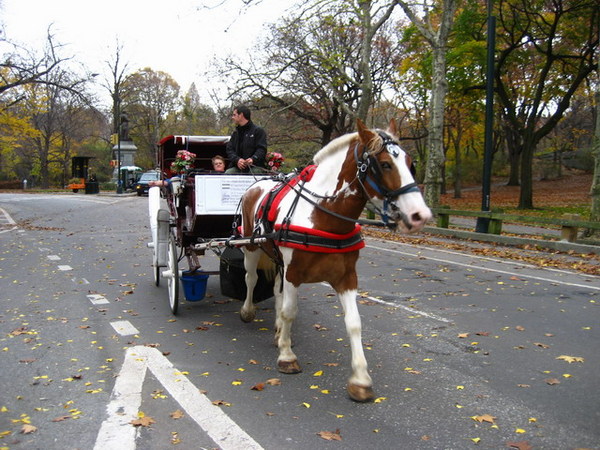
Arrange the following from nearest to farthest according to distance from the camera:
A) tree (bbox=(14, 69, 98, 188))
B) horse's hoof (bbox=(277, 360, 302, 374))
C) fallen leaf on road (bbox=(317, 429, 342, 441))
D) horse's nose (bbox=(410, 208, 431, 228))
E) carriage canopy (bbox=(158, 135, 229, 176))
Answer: fallen leaf on road (bbox=(317, 429, 342, 441))
horse's nose (bbox=(410, 208, 431, 228))
horse's hoof (bbox=(277, 360, 302, 374))
carriage canopy (bbox=(158, 135, 229, 176))
tree (bbox=(14, 69, 98, 188))

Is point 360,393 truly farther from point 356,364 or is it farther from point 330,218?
point 330,218

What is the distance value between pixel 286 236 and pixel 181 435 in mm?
1812

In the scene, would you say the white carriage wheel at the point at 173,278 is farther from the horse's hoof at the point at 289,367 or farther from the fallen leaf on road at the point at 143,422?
the fallen leaf on road at the point at 143,422

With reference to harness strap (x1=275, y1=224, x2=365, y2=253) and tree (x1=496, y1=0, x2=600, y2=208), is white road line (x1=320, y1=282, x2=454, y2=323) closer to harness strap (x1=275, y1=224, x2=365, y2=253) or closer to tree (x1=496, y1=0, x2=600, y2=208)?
harness strap (x1=275, y1=224, x2=365, y2=253)

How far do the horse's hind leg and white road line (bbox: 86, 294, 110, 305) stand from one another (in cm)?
237

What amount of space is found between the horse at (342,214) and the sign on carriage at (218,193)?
5.51ft

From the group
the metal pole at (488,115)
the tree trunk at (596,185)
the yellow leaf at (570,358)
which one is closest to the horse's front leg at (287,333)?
the yellow leaf at (570,358)

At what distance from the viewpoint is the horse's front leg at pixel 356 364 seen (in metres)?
4.14

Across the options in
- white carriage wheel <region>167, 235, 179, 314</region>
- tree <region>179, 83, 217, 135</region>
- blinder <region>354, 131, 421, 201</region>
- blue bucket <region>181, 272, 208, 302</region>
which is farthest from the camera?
tree <region>179, 83, 217, 135</region>

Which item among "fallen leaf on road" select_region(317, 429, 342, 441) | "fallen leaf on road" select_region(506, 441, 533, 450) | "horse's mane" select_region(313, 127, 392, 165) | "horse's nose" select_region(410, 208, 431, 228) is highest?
"horse's mane" select_region(313, 127, 392, 165)

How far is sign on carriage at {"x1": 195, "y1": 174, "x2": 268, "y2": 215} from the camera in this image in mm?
6680

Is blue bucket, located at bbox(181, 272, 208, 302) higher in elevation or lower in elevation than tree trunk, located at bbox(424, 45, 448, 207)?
lower

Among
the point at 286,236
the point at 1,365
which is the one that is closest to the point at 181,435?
the point at 286,236

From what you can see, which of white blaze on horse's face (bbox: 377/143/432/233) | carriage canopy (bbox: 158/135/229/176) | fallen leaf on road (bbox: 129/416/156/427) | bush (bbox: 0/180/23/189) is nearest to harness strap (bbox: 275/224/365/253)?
white blaze on horse's face (bbox: 377/143/432/233)
